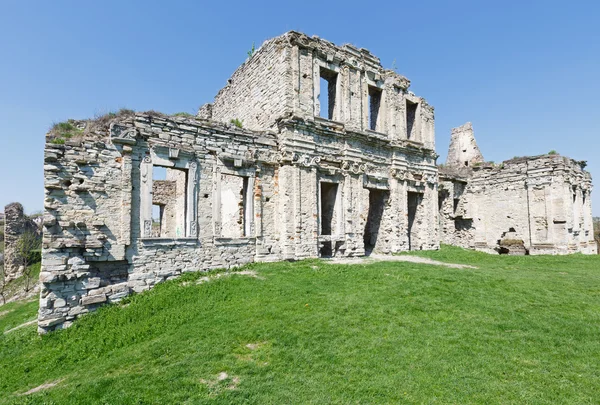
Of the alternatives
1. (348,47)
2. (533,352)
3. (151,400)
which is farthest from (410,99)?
(151,400)

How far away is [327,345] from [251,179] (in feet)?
24.1

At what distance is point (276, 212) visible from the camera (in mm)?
12062

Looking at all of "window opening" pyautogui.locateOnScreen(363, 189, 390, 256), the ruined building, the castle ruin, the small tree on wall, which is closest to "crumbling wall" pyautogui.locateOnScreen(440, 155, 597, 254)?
the ruined building

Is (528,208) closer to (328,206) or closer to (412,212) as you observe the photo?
(412,212)

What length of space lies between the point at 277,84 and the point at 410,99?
8334mm

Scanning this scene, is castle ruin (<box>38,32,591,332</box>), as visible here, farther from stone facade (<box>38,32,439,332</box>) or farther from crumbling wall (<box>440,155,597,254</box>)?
crumbling wall (<box>440,155,597,254</box>)

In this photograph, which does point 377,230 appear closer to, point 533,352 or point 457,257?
point 457,257

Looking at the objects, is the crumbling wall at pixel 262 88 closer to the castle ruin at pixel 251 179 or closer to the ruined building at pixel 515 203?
the castle ruin at pixel 251 179

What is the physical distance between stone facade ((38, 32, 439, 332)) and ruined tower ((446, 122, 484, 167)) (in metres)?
6.59

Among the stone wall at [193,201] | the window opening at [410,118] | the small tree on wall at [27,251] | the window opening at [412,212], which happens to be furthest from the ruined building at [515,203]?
the small tree on wall at [27,251]

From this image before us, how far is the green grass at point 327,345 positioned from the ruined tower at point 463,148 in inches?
Answer: 577

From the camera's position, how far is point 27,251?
16.6 m

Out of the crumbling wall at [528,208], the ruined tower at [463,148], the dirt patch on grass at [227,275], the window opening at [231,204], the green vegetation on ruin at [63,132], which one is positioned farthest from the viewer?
the ruined tower at [463,148]

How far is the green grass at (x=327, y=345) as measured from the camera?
14.3ft
